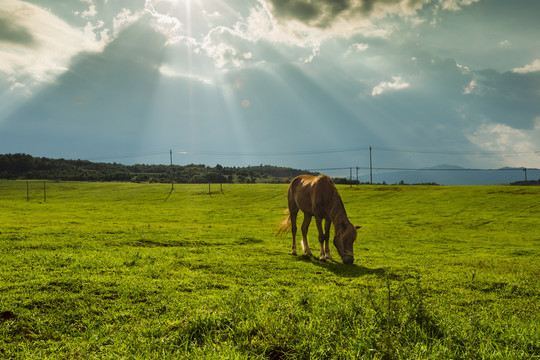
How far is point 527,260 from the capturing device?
13.2 meters

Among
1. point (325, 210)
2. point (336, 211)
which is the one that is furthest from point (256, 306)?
point (325, 210)

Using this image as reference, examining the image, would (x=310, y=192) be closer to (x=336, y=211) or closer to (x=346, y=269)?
(x=336, y=211)

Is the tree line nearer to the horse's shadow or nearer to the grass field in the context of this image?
the horse's shadow

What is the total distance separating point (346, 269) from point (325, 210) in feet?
7.98

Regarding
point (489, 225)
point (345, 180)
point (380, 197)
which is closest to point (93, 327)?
point (489, 225)

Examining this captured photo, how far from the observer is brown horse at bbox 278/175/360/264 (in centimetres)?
1101

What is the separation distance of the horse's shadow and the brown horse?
0.31 meters

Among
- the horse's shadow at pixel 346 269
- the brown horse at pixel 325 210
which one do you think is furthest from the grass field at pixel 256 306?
the brown horse at pixel 325 210

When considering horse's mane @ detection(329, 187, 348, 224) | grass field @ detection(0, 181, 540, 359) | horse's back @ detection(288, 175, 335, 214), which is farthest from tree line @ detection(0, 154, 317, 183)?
grass field @ detection(0, 181, 540, 359)

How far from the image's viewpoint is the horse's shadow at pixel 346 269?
9516mm

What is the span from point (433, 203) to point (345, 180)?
45016 millimetres

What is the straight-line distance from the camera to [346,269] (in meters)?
10.2

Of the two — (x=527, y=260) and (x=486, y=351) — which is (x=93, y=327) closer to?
(x=486, y=351)

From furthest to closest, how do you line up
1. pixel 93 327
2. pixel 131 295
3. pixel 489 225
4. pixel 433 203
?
pixel 433 203, pixel 489 225, pixel 131 295, pixel 93 327
